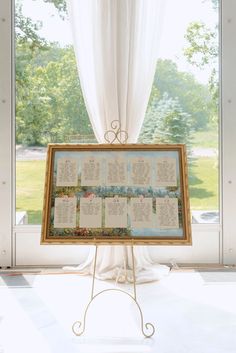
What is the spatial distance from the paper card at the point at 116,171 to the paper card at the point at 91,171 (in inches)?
2.1

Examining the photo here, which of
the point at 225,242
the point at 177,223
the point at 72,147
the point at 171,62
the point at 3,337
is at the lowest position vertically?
the point at 3,337

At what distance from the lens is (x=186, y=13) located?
4.18 metres

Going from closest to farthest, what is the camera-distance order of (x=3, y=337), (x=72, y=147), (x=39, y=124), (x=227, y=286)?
(x=3, y=337)
(x=72, y=147)
(x=227, y=286)
(x=39, y=124)

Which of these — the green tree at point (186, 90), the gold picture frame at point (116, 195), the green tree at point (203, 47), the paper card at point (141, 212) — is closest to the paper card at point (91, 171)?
the gold picture frame at point (116, 195)

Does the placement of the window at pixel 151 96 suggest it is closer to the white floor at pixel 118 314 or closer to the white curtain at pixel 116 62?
the white curtain at pixel 116 62

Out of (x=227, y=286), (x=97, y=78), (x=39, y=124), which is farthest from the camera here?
(x=39, y=124)

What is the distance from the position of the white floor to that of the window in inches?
26.8

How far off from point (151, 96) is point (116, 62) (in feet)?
1.51

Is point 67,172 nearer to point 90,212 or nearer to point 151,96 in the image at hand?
point 90,212

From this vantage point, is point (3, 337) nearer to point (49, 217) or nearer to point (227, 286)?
point (49, 217)

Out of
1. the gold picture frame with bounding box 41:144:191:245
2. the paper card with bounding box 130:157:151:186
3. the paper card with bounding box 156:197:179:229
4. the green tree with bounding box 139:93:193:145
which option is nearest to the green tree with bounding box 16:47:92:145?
the green tree with bounding box 139:93:193:145

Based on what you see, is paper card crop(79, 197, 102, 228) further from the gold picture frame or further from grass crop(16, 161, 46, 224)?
grass crop(16, 161, 46, 224)

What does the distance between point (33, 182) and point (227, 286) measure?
1751 mm

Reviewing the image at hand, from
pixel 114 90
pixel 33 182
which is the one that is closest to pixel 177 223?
pixel 114 90
